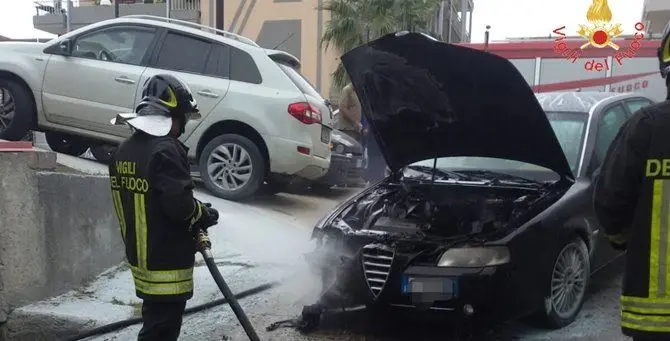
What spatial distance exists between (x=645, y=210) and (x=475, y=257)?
1715mm

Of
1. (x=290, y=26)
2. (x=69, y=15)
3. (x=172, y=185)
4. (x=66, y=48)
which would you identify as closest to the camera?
(x=172, y=185)

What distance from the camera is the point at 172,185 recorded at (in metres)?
3.08

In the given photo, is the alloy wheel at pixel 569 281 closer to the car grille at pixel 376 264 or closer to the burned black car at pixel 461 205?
the burned black car at pixel 461 205

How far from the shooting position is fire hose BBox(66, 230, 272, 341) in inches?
131

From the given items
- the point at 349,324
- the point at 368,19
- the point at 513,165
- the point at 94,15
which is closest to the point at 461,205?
the point at 513,165

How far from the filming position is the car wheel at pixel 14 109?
7.00m

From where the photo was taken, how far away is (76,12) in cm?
2322

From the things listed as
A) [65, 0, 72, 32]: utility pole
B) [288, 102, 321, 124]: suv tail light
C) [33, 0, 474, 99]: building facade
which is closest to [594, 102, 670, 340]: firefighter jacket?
[288, 102, 321, 124]: suv tail light

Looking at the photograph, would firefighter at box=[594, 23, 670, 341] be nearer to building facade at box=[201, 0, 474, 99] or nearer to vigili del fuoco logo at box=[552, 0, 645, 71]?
vigili del fuoco logo at box=[552, 0, 645, 71]

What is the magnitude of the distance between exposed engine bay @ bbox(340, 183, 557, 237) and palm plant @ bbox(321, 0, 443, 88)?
497 inches

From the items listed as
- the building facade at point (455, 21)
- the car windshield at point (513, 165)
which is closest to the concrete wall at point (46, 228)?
the car windshield at point (513, 165)

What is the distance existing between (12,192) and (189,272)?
209 centimetres

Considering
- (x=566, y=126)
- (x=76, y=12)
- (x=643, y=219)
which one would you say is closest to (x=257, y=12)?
(x=76, y=12)

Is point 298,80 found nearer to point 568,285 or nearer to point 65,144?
point 65,144
